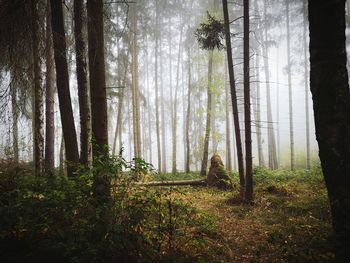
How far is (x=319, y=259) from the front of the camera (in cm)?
386

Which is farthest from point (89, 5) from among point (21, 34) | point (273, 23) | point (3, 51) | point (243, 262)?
point (273, 23)

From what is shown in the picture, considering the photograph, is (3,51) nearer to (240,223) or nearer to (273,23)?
(240,223)

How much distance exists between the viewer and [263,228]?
6.32 meters

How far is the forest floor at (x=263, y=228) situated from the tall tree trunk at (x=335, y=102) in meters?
0.64

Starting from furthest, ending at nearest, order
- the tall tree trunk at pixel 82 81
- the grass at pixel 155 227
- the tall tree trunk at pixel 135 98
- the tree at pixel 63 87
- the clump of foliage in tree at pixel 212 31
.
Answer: the tall tree trunk at pixel 135 98, the clump of foliage in tree at pixel 212 31, the tall tree trunk at pixel 82 81, the tree at pixel 63 87, the grass at pixel 155 227

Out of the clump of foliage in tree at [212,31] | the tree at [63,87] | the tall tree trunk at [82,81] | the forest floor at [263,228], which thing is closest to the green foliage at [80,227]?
the forest floor at [263,228]

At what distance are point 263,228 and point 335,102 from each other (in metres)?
3.87

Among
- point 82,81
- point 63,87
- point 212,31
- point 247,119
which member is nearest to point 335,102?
point 247,119

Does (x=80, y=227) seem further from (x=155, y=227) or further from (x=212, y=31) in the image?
(x=212, y=31)

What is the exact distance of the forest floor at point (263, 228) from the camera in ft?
14.8

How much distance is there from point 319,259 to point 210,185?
866 centimetres

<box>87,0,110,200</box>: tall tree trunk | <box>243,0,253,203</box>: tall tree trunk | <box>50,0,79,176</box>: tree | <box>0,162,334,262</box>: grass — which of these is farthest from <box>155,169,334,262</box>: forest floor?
<box>50,0,79,176</box>: tree

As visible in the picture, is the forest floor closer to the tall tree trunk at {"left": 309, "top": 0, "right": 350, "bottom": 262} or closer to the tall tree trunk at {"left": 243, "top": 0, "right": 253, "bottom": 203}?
the tall tree trunk at {"left": 243, "top": 0, "right": 253, "bottom": 203}

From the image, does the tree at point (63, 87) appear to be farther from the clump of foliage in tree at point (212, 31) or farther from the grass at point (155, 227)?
the clump of foliage in tree at point (212, 31)
